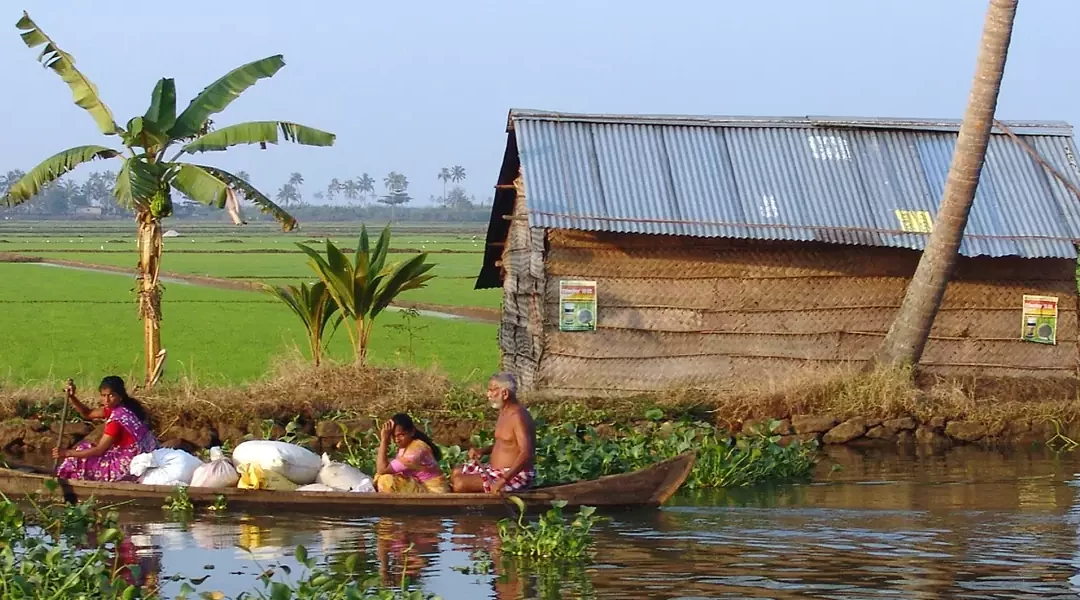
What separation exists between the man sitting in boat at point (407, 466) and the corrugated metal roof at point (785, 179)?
15.2 ft

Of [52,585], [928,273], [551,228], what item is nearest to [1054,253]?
[928,273]

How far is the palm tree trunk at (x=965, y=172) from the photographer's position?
14.3 meters

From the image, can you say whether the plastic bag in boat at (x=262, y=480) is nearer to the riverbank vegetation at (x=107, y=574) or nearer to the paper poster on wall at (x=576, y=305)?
the riverbank vegetation at (x=107, y=574)

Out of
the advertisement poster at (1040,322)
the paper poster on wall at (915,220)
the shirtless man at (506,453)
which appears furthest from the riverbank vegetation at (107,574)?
the advertisement poster at (1040,322)

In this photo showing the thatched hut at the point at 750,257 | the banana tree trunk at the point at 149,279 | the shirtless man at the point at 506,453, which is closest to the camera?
the shirtless man at the point at 506,453

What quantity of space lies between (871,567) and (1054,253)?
7767mm

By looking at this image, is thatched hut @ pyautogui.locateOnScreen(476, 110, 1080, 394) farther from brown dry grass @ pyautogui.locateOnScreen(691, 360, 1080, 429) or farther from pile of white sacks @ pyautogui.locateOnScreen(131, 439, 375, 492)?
pile of white sacks @ pyautogui.locateOnScreen(131, 439, 375, 492)

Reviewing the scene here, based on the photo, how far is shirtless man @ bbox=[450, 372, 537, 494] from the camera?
1015 centimetres

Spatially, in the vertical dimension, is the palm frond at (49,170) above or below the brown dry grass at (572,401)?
above

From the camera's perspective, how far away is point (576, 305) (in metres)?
15.4

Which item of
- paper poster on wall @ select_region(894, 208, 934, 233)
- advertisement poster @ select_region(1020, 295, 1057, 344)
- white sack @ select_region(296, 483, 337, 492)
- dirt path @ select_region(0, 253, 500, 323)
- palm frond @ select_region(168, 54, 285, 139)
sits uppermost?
palm frond @ select_region(168, 54, 285, 139)

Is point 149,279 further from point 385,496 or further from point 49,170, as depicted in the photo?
point 385,496

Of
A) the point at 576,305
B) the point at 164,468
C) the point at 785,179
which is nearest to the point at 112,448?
the point at 164,468

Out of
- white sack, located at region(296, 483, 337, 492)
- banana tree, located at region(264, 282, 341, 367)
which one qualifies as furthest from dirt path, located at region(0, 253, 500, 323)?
white sack, located at region(296, 483, 337, 492)
